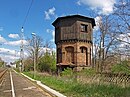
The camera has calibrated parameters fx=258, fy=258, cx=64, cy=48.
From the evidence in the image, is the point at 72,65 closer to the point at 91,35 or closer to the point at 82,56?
the point at 82,56

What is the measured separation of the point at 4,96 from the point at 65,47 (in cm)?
3162

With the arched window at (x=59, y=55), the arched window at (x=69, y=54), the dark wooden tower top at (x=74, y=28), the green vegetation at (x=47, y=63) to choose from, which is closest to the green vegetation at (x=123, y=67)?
the dark wooden tower top at (x=74, y=28)

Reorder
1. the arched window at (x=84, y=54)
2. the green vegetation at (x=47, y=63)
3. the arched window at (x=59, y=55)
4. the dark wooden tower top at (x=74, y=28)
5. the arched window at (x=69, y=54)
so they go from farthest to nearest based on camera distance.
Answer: the green vegetation at (x=47, y=63) → the arched window at (x=59, y=55) → the arched window at (x=84, y=54) → the arched window at (x=69, y=54) → the dark wooden tower top at (x=74, y=28)

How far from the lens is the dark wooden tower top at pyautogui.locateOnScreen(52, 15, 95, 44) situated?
154 ft

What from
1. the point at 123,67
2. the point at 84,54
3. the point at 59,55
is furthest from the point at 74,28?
the point at 123,67

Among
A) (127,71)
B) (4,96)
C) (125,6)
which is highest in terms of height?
(125,6)

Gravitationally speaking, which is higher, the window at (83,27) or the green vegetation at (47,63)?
the window at (83,27)

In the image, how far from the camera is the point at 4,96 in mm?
16844

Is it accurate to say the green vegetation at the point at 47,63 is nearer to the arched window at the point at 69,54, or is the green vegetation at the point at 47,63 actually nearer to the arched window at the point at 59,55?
the arched window at the point at 59,55

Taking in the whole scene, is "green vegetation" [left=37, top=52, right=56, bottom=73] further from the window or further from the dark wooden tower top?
the window

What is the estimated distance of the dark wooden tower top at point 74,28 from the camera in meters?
47.0

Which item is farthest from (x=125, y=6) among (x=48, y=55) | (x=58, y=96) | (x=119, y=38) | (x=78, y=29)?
(x=48, y=55)

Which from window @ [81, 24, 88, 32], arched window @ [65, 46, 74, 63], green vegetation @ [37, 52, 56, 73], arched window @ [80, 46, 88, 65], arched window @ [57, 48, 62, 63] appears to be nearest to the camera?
arched window @ [65, 46, 74, 63]

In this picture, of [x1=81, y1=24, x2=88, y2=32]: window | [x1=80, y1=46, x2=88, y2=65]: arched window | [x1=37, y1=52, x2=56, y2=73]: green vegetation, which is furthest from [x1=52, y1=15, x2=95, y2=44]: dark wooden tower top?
[x1=37, y1=52, x2=56, y2=73]: green vegetation
